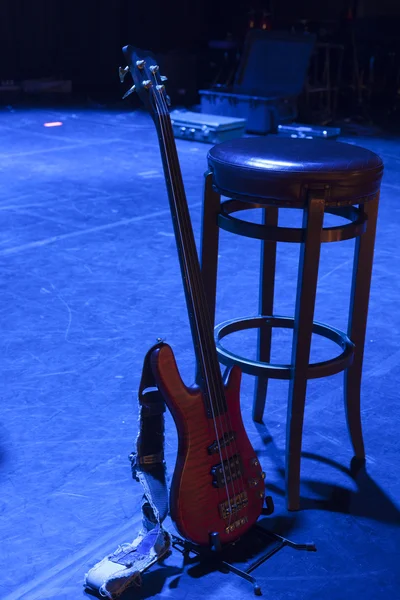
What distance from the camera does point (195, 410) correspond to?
1.72 m

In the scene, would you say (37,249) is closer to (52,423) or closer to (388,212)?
(52,423)

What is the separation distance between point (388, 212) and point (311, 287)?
3.20 meters

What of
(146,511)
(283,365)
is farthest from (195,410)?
(283,365)

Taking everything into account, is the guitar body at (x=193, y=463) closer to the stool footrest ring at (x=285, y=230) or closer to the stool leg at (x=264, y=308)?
the stool footrest ring at (x=285, y=230)

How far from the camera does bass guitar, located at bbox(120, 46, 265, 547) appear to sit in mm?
1696

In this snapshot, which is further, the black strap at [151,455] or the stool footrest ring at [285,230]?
the stool footrest ring at [285,230]

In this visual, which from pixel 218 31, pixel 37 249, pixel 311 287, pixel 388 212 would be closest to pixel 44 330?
pixel 37 249

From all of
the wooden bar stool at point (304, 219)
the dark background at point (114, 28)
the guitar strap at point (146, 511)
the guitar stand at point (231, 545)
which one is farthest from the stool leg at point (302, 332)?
the dark background at point (114, 28)

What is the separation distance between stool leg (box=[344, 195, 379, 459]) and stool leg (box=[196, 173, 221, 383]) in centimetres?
36

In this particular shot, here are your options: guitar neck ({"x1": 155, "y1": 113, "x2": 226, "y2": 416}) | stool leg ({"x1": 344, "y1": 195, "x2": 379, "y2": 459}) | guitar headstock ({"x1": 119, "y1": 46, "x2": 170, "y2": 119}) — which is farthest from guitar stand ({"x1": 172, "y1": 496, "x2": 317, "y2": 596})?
guitar headstock ({"x1": 119, "y1": 46, "x2": 170, "y2": 119})

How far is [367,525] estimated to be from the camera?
191 cm

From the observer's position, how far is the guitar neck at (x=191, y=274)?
171 cm

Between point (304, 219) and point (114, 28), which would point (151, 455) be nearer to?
point (304, 219)

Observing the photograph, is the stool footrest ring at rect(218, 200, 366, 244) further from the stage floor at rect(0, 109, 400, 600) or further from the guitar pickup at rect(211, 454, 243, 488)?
the stage floor at rect(0, 109, 400, 600)
